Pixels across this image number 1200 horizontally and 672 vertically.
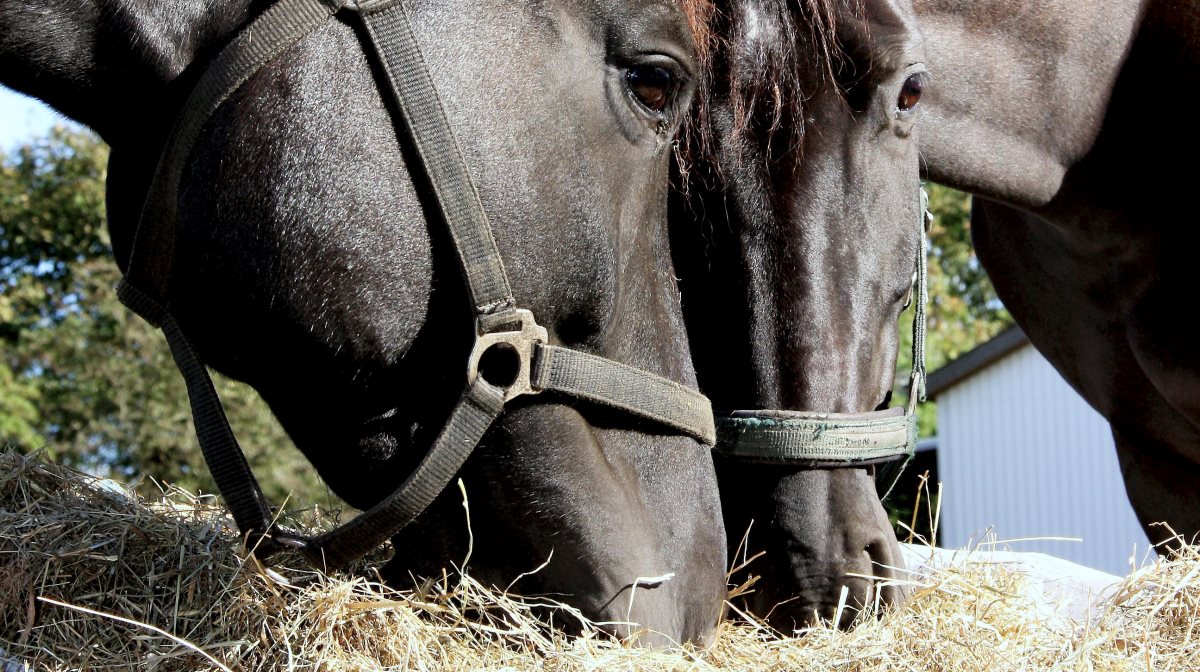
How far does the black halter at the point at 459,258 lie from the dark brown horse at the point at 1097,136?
61.3 inches

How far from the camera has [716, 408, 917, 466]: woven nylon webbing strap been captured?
212 centimetres

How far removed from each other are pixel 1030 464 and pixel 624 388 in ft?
43.4

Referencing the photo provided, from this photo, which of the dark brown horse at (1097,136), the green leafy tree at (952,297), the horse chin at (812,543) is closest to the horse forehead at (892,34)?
the dark brown horse at (1097,136)

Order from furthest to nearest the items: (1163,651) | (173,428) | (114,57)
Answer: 1. (173,428)
2. (1163,651)
3. (114,57)

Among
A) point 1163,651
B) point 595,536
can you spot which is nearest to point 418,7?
point 595,536

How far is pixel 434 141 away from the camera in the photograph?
1475 mm

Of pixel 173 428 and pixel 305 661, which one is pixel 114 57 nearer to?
pixel 305 661

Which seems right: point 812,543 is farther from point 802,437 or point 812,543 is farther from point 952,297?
point 952,297

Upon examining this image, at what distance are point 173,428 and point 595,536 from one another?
8.29 metres

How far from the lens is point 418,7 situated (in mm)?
1510

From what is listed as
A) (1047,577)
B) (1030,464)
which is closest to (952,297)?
(1030,464)

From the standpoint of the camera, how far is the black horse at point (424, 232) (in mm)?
1465

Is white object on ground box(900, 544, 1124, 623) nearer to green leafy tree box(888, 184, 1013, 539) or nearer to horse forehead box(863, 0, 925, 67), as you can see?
horse forehead box(863, 0, 925, 67)

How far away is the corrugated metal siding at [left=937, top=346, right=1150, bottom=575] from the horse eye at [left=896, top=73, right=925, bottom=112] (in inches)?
426
